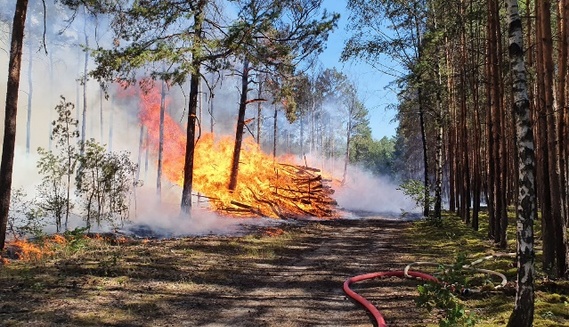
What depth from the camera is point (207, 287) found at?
8922mm

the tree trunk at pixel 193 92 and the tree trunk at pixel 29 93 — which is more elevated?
the tree trunk at pixel 29 93

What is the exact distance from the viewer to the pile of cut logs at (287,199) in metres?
24.3

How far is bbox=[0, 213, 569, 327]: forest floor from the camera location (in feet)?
21.6

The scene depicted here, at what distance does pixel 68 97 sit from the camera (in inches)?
2053

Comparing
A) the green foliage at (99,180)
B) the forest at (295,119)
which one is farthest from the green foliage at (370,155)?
the green foliage at (99,180)

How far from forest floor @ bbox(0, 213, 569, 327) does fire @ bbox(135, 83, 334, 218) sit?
10.3 m

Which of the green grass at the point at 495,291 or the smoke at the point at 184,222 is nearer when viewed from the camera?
the green grass at the point at 495,291

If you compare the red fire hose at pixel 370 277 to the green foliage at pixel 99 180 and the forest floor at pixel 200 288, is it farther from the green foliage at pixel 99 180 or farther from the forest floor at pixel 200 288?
the green foliage at pixel 99 180

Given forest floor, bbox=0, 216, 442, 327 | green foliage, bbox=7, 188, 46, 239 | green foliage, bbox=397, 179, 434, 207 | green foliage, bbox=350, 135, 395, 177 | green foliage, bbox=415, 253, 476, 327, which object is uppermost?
green foliage, bbox=350, 135, 395, 177

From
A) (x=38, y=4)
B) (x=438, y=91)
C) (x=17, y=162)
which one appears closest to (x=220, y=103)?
(x=38, y=4)

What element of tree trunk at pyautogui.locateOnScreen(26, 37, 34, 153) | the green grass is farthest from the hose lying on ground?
tree trunk at pyautogui.locateOnScreen(26, 37, 34, 153)

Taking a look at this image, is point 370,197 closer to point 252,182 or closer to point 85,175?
point 252,182

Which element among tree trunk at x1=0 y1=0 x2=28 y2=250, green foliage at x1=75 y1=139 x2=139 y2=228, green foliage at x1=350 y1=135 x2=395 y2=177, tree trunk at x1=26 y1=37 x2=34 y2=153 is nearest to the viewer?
tree trunk at x1=0 y1=0 x2=28 y2=250

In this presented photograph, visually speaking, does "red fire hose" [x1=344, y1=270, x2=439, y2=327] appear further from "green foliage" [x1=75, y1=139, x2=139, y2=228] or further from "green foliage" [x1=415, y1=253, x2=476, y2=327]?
"green foliage" [x1=75, y1=139, x2=139, y2=228]
